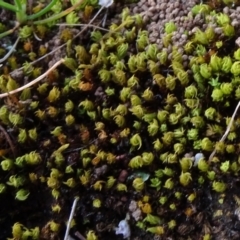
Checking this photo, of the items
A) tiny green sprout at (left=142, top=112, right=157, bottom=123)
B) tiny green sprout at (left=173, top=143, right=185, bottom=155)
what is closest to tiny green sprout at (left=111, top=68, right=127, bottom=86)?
tiny green sprout at (left=142, top=112, right=157, bottom=123)

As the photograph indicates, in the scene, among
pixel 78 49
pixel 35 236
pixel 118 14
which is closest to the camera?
pixel 35 236

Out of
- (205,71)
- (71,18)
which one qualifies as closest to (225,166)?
(205,71)

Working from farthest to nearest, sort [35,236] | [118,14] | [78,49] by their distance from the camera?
[118,14]
[78,49]
[35,236]

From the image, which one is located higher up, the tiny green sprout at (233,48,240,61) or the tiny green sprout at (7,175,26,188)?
the tiny green sprout at (233,48,240,61)

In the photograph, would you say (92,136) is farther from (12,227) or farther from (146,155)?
(12,227)

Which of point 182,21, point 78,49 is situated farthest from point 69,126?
point 182,21

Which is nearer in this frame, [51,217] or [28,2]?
[51,217]

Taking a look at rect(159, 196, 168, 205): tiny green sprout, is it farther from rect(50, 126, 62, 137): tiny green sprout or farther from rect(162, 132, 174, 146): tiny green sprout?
rect(50, 126, 62, 137): tiny green sprout

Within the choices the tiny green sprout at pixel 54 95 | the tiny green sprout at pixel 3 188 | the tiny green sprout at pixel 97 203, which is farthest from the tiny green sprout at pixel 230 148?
the tiny green sprout at pixel 3 188
